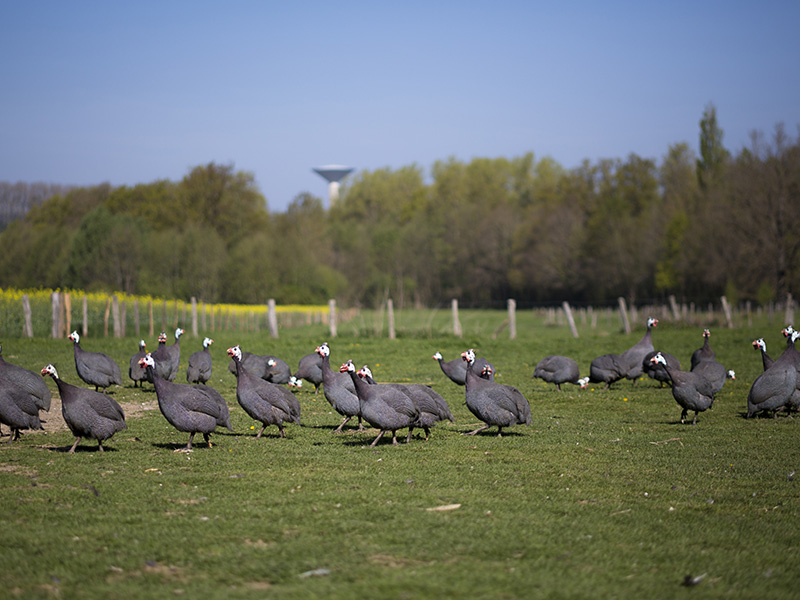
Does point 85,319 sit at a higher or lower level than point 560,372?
higher

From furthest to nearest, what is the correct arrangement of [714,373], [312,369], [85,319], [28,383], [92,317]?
[92,317]
[85,319]
[312,369]
[714,373]
[28,383]

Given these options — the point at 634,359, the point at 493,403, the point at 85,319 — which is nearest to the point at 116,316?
the point at 85,319

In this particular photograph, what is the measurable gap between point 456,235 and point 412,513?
93.0 metres

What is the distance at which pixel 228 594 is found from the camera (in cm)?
540

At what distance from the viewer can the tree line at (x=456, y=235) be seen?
200 feet

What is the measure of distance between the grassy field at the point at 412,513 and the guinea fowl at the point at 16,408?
0.36 m

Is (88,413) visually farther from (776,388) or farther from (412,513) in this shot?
(776,388)

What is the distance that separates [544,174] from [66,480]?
97.9 m

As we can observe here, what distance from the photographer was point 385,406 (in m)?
11.3

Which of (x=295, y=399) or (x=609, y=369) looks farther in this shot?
(x=609, y=369)

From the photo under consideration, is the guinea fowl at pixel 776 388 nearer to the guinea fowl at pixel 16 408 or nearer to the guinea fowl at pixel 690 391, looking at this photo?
the guinea fowl at pixel 690 391

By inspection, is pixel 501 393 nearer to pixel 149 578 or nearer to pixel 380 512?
pixel 380 512

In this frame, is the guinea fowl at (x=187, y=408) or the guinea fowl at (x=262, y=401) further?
the guinea fowl at (x=262, y=401)

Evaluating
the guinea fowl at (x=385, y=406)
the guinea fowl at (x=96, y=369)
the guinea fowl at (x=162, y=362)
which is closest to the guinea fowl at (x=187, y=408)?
the guinea fowl at (x=385, y=406)
